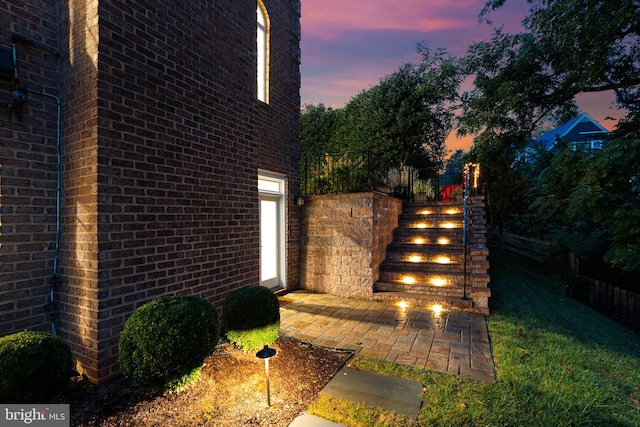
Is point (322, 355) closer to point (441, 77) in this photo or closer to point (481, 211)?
point (481, 211)

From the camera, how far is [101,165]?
2.61m

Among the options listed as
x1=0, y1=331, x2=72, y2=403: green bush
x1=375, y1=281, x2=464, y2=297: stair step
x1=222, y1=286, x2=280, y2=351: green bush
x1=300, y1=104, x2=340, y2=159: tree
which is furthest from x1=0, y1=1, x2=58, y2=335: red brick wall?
x1=300, y1=104, x2=340, y2=159: tree

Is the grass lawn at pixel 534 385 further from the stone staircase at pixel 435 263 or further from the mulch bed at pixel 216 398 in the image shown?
the stone staircase at pixel 435 263

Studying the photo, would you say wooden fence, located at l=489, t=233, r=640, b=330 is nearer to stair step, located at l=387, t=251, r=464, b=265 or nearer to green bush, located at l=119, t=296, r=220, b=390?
stair step, located at l=387, t=251, r=464, b=265

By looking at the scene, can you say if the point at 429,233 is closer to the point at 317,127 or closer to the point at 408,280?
the point at 408,280

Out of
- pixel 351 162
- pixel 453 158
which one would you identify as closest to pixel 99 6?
pixel 351 162

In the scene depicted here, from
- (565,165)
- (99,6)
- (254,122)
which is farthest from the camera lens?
(565,165)

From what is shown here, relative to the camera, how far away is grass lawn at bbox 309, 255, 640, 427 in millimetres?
2346

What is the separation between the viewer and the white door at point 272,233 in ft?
19.6

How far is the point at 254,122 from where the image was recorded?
441 cm

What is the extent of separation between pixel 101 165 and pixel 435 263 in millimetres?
6182

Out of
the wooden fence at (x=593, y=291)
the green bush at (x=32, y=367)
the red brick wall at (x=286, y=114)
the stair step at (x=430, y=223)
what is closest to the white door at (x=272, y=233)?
the red brick wall at (x=286, y=114)

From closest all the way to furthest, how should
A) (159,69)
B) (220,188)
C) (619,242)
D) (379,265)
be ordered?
(159,69), (220,188), (619,242), (379,265)

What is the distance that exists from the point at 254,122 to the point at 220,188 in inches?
49.6
